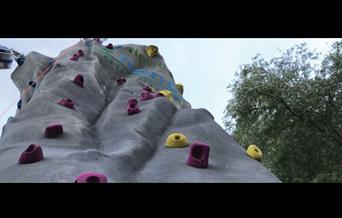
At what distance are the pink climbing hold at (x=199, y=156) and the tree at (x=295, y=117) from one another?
575cm

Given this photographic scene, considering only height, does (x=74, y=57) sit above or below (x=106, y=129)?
above

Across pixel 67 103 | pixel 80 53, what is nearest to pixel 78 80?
pixel 67 103

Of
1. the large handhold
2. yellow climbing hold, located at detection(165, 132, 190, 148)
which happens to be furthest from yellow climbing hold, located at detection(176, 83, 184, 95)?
yellow climbing hold, located at detection(165, 132, 190, 148)

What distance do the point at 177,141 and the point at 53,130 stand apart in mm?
1166

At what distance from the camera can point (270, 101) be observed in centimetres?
1050

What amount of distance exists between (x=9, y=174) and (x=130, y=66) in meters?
4.34

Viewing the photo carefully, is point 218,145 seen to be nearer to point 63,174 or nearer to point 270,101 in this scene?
point 63,174

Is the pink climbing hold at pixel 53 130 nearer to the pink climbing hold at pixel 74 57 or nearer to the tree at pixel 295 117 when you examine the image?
the pink climbing hold at pixel 74 57

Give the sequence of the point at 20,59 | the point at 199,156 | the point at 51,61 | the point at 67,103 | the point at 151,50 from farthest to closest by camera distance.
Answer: the point at 151,50, the point at 20,59, the point at 51,61, the point at 67,103, the point at 199,156

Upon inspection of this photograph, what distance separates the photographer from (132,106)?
5523mm

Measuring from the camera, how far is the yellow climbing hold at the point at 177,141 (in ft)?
14.6

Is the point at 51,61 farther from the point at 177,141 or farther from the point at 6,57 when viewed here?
the point at 177,141

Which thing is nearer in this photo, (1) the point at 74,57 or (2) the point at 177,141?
(2) the point at 177,141
